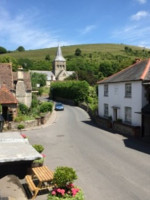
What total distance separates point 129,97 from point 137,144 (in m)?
6.71

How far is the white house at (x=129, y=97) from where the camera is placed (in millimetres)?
22734

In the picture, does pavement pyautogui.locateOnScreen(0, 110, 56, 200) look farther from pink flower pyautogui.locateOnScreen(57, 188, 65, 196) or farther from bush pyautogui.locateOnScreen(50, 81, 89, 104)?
bush pyautogui.locateOnScreen(50, 81, 89, 104)

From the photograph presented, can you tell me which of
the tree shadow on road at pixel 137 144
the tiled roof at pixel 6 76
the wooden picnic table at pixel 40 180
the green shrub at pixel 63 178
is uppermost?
the tiled roof at pixel 6 76

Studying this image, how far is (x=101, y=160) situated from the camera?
1541 cm

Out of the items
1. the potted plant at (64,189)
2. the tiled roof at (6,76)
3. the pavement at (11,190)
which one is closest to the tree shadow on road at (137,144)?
the potted plant at (64,189)

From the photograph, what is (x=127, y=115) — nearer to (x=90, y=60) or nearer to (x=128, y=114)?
(x=128, y=114)

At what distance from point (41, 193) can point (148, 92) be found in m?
15.8

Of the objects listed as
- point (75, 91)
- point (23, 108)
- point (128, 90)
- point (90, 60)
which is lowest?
point (23, 108)

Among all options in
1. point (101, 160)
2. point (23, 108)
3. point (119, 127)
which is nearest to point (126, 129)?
point (119, 127)

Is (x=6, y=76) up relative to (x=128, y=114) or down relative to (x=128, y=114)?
up

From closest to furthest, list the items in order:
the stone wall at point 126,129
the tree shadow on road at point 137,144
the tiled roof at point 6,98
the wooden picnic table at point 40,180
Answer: the wooden picnic table at point 40,180, the tree shadow on road at point 137,144, the stone wall at point 126,129, the tiled roof at point 6,98

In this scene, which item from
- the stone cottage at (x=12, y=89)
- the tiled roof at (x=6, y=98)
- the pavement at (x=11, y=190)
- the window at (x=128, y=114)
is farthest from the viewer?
the stone cottage at (x=12, y=89)

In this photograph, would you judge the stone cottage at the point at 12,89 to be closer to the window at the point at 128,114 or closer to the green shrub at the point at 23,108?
the green shrub at the point at 23,108

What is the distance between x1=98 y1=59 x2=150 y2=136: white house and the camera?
22.7m
